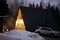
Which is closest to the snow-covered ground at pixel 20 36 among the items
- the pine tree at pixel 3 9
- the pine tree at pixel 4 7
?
the pine tree at pixel 3 9

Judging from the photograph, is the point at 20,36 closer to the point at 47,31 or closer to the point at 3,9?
the point at 47,31

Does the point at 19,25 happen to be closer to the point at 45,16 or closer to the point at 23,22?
the point at 23,22

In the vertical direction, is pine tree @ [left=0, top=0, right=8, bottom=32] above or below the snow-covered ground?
above

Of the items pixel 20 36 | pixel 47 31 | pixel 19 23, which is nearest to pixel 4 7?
pixel 19 23

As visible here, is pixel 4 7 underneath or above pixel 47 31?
above

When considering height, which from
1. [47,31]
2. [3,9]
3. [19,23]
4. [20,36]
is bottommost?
[20,36]

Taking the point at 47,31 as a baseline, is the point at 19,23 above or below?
above

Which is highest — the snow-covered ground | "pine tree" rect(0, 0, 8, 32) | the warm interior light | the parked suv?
"pine tree" rect(0, 0, 8, 32)

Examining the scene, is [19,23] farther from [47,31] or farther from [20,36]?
[47,31]

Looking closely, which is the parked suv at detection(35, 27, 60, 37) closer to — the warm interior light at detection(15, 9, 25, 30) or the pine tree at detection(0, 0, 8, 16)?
the warm interior light at detection(15, 9, 25, 30)

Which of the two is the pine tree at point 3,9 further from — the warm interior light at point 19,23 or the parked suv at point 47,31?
the parked suv at point 47,31

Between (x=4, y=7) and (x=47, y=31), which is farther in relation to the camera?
(x=4, y=7)

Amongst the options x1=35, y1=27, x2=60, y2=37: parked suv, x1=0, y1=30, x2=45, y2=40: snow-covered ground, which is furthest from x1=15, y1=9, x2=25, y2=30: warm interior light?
x1=35, y1=27, x2=60, y2=37: parked suv

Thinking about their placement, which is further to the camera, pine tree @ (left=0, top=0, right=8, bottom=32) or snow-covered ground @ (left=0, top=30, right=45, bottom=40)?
pine tree @ (left=0, top=0, right=8, bottom=32)
